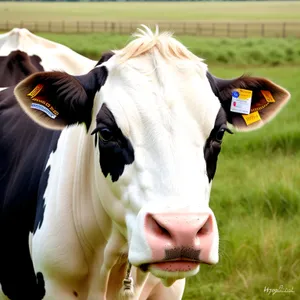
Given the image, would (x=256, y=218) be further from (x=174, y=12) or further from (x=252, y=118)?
(x=174, y=12)

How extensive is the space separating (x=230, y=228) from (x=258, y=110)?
6.82 feet

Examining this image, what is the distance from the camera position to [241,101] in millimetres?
2863

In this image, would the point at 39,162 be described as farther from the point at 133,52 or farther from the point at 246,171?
the point at 246,171

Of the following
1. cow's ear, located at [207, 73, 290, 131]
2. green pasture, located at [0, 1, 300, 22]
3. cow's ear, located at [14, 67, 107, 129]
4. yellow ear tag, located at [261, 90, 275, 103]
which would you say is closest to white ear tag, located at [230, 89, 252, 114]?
cow's ear, located at [207, 73, 290, 131]

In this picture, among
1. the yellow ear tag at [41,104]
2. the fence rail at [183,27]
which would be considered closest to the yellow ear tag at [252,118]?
the yellow ear tag at [41,104]

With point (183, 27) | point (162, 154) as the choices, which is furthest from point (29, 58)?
point (183, 27)

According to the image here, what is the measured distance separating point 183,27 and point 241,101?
44790mm

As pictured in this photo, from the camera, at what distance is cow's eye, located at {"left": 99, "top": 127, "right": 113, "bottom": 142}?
251 cm

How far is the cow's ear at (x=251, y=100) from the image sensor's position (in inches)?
112

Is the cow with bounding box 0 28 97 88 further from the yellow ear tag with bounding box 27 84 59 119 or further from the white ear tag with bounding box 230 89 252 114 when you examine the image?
the white ear tag with bounding box 230 89 252 114

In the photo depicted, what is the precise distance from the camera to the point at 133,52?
263 centimetres

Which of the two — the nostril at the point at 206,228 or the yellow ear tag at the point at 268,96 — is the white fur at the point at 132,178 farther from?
the yellow ear tag at the point at 268,96

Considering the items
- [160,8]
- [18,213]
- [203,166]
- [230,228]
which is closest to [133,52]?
[203,166]

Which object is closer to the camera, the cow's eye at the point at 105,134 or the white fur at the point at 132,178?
the white fur at the point at 132,178
